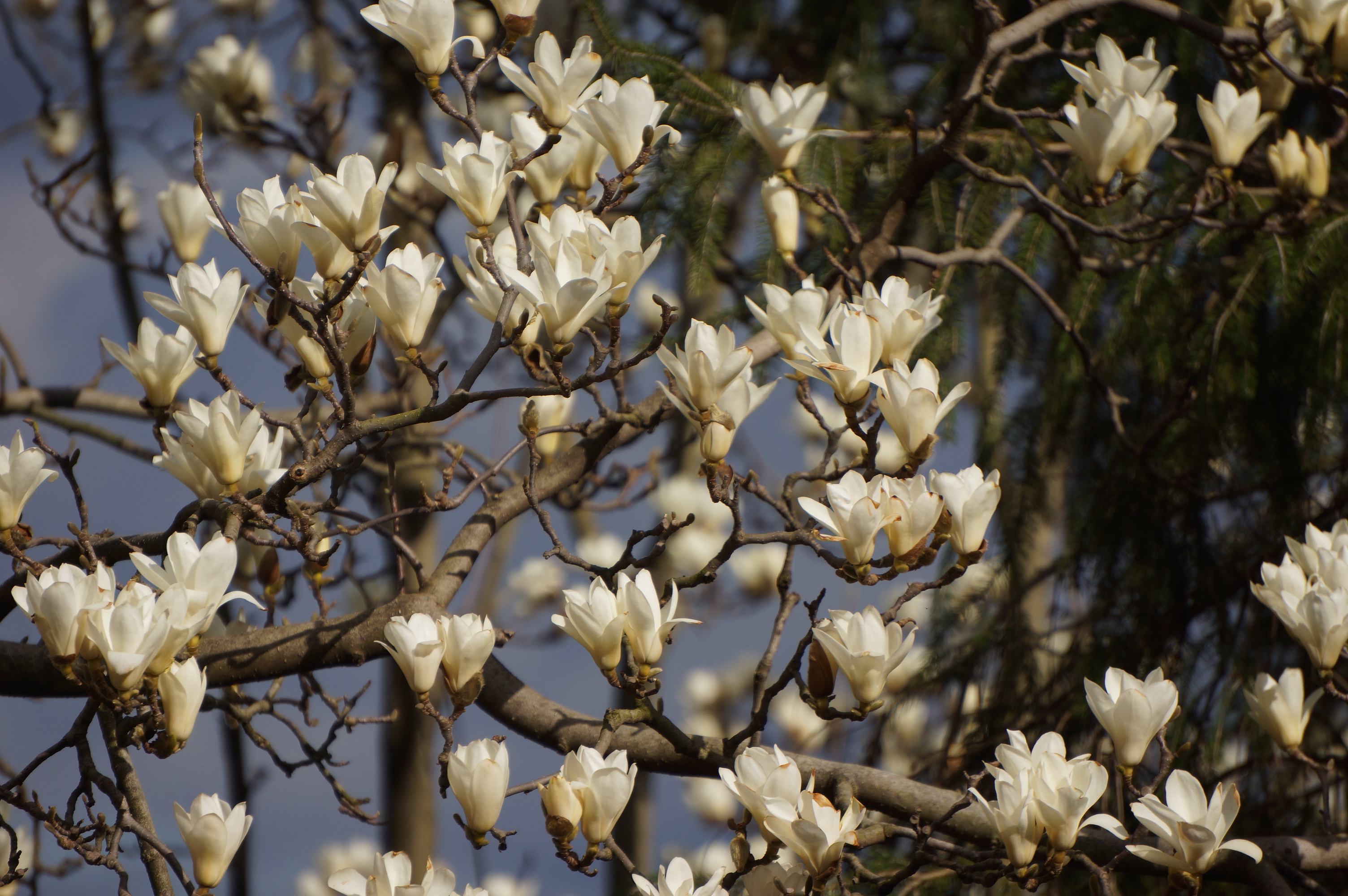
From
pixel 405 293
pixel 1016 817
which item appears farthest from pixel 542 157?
pixel 1016 817

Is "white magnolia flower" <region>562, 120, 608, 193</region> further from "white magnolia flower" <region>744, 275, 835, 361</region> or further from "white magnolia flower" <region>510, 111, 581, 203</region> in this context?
"white magnolia flower" <region>744, 275, 835, 361</region>

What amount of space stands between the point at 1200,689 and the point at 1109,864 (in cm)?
69

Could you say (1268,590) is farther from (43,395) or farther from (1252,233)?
(43,395)

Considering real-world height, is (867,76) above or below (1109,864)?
above

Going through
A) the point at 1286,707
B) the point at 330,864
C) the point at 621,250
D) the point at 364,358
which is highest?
the point at 621,250

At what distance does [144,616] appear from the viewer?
37.3 inches

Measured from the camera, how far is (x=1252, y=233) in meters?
1.80

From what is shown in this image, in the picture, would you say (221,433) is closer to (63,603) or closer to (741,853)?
(63,603)

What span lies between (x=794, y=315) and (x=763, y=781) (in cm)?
47

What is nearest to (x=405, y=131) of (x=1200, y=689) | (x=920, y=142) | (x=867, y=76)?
(x=867, y=76)

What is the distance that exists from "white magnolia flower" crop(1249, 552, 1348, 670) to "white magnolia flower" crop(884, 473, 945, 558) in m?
0.41

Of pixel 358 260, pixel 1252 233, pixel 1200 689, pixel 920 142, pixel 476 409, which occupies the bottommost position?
pixel 1200 689

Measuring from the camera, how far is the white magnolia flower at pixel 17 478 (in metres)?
1.15

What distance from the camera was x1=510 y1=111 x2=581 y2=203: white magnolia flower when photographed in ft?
4.33
